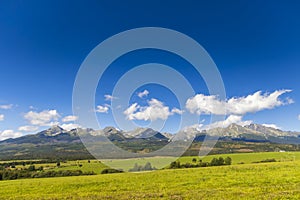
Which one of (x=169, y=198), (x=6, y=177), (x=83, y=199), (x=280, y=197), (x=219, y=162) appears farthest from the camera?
(x=219, y=162)

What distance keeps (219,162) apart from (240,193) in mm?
63857

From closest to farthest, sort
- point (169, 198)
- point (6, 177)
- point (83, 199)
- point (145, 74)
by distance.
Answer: point (169, 198) < point (83, 199) < point (145, 74) < point (6, 177)

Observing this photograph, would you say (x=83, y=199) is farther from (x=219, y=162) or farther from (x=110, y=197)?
(x=219, y=162)

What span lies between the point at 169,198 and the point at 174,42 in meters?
18.8

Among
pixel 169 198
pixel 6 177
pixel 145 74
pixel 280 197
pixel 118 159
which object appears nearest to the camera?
pixel 280 197

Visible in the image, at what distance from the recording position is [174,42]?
33.0m

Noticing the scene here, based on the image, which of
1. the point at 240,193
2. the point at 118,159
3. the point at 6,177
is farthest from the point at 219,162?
the point at 240,193

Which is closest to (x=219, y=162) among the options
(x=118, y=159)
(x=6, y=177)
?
(x=118, y=159)

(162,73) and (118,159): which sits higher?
(162,73)

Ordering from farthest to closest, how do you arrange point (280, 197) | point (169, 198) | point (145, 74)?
point (145, 74) < point (169, 198) < point (280, 197)

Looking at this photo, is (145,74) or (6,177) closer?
(145,74)

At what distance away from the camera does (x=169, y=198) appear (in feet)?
69.1

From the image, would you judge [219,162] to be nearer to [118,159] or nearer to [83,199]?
[118,159]

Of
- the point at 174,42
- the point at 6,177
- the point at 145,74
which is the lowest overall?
the point at 6,177
